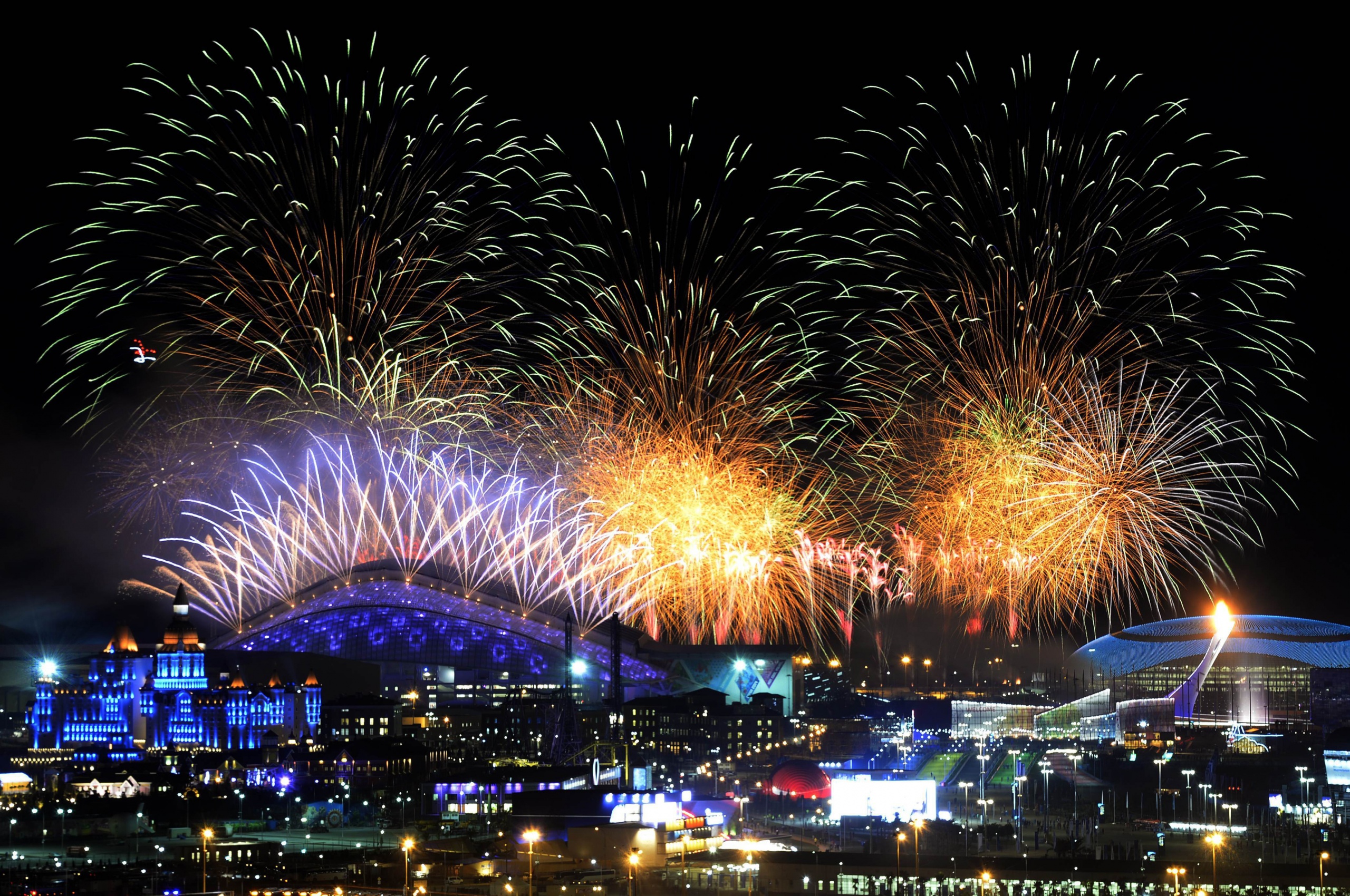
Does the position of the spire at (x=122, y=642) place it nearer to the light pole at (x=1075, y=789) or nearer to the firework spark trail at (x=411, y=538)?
the firework spark trail at (x=411, y=538)

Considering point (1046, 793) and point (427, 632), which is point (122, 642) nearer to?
point (427, 632)

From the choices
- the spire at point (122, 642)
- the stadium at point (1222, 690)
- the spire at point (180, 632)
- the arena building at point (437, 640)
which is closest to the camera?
the spire at point (180, 632)

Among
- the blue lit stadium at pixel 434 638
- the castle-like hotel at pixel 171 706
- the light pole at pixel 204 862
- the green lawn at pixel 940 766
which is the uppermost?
the blue lit stadium at pixel 434 638

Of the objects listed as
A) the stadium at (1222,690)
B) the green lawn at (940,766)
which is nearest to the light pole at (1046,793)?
the green lawn at (940,766)

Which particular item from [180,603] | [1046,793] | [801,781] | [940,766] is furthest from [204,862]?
[180,603]

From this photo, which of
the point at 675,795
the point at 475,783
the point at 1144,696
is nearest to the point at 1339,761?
the point at 675,795

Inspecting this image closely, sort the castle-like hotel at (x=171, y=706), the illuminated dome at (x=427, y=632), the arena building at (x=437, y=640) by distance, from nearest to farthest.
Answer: the castle-like hotel at (x=171, y=706) < the arena building at (x=437, y=640) < the illuminated dome at (x=427, y=632)

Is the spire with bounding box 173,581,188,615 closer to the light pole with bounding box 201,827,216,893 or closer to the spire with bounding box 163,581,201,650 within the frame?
the spire with bounding box 163,581,201,650
